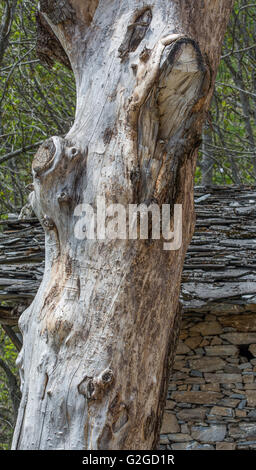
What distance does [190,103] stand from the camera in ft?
8.55

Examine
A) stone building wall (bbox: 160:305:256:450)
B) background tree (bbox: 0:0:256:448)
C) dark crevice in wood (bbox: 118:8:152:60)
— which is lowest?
stone building wall (bbox: 160:305:256:450)

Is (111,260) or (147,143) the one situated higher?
(147,143)

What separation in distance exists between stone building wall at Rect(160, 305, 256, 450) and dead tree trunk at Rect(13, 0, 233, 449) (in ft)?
11.5

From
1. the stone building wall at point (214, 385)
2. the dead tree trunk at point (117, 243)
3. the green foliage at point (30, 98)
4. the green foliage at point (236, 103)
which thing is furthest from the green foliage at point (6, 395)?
the dead tree trunk at point (117, 243)

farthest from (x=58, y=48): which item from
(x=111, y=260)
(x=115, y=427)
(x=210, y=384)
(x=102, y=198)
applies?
(x=210, y=384)

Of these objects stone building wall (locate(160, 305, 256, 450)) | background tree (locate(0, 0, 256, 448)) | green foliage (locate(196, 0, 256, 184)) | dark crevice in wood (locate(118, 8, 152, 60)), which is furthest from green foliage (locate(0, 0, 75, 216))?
dark crevice in wood (locate(118, 8, 152, 60))

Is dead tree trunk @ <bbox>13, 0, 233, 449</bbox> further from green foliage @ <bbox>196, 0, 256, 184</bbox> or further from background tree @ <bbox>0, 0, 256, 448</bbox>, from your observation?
green foliage @ <bbox>196, 0, 256, 184</bbox>

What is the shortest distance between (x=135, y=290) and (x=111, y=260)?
0.16 meters

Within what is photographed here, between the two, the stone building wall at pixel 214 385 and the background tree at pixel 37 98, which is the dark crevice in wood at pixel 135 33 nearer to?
the stone building wall at pixel 214 385

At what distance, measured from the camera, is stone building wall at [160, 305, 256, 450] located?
6.00 m

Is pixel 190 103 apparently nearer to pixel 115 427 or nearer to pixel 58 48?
pixel 58 48

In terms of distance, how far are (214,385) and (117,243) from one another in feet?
13.3

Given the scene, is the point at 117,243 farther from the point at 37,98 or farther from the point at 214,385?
the point at 37,98
